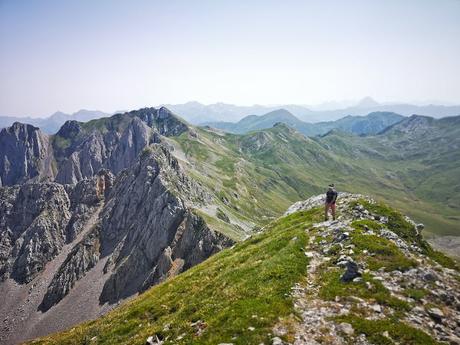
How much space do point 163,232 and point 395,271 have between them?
131 m

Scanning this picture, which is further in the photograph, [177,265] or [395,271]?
[177,265]

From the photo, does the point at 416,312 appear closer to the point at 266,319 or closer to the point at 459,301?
the point at 459,301

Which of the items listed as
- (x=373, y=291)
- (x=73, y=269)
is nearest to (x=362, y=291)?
(x=373, y=291)

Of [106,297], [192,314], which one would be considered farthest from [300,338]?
[106,297]

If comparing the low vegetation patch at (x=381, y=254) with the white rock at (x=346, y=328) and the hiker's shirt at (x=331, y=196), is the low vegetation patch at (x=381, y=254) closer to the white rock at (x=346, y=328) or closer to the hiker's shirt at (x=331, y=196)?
the white rock at (x=346, y=328)

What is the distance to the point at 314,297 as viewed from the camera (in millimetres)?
21812

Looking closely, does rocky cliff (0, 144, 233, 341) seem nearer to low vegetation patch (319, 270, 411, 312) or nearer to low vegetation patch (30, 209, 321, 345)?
low vegetation patch (30, 209, 321, 345)

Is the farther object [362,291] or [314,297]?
[314,297]

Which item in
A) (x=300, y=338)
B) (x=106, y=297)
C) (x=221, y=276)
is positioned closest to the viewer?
(x=300, y=338)

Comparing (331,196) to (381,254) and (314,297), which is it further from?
(314,297)

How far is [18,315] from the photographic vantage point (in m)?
161

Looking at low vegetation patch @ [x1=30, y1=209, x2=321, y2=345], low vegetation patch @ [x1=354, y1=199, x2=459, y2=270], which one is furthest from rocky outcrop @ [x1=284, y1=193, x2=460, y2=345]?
low vegetation patch @ [x1=30, y1=209, x2=321, y2=345]

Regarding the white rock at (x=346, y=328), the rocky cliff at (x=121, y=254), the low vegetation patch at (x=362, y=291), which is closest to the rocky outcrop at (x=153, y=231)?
the rocky cliff at (x=121, y=254)

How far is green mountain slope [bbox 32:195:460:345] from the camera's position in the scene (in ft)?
61.6
